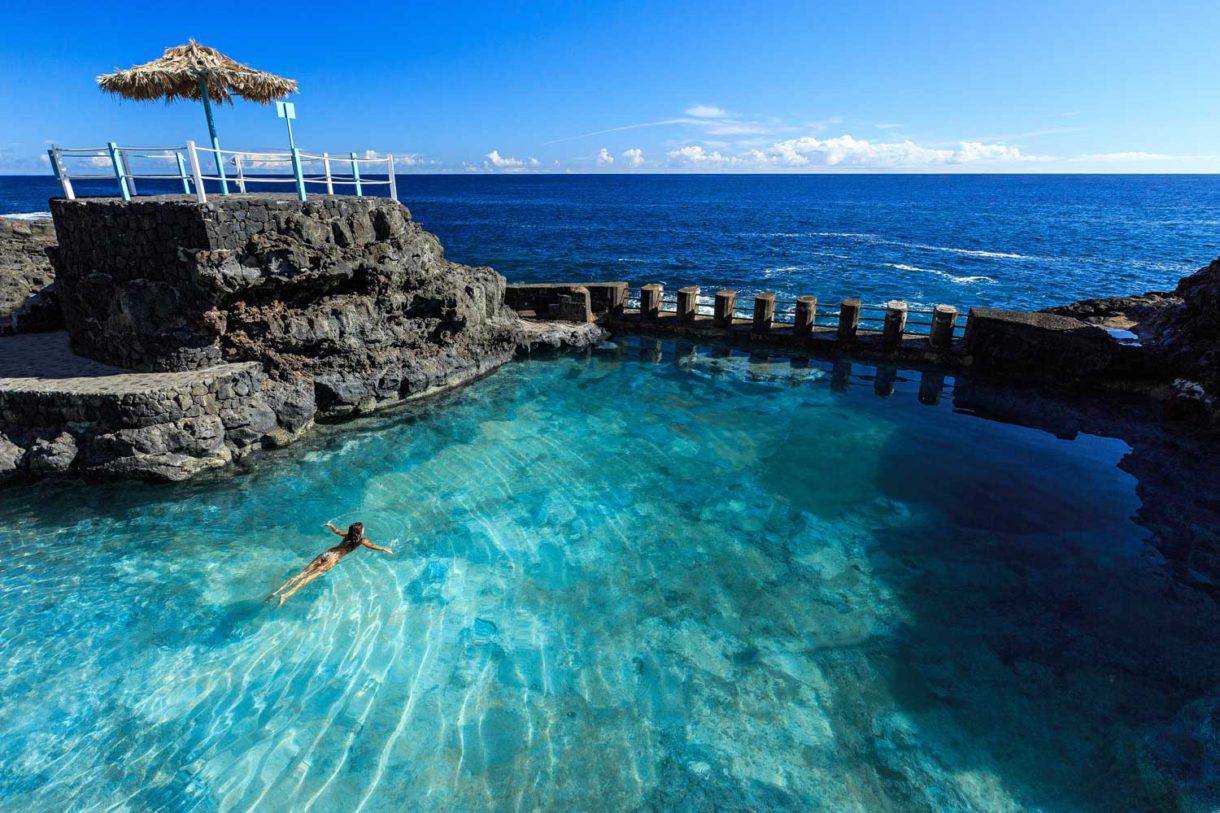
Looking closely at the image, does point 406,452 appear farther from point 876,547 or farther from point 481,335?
point 876,547

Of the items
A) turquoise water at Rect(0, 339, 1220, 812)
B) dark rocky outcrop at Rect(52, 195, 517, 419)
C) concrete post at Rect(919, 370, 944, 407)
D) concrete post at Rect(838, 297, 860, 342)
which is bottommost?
turquoise water at Rect(0, 339, 1220, 812)

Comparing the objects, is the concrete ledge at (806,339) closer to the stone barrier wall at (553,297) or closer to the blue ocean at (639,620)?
the stone barrier wall at (553,297)

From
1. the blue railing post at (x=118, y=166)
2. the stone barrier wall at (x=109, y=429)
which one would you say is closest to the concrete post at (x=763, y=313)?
the stone barrier wall at (x=109, y=429)

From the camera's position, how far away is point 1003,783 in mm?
5879

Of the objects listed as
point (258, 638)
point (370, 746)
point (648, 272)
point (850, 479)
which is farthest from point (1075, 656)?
point (648, 272)

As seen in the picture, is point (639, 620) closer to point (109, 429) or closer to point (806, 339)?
point (109, 429)

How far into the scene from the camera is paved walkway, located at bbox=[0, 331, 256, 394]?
36.1 ft

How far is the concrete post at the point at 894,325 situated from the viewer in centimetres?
1695

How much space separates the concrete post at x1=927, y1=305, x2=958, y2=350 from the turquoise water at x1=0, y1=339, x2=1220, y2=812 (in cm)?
507

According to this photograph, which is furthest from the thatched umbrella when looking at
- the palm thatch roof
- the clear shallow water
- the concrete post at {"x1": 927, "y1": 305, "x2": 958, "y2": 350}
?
the clear shallow water

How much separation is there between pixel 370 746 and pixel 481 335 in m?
12.1

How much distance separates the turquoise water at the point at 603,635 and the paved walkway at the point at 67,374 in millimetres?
1941

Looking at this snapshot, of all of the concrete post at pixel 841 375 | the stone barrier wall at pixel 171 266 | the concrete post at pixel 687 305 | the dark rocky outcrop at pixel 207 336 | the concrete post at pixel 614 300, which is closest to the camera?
the dark rocky outcrop at pixel 207 336

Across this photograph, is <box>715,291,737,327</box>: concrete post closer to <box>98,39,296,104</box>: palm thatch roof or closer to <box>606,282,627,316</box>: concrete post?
<box>606,282,627,316</box>: concrete post
